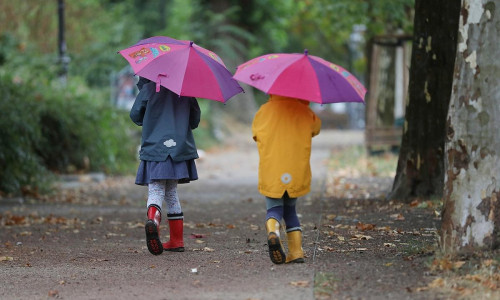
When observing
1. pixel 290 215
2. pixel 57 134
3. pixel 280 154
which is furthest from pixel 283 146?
pixel 57 134

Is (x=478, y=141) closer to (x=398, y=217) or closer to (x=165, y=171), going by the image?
(x=165, y=171)

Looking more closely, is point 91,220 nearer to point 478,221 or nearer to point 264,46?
point 478,221

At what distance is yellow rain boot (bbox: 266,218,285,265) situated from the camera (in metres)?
7.00

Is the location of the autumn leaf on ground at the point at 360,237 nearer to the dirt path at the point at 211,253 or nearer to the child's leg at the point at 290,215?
the dirt path at the point at 211,253

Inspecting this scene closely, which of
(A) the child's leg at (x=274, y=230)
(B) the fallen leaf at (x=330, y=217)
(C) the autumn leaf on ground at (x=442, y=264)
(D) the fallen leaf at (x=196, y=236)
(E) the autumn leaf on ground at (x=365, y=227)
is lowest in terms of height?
(D) the fallen leaf at (x=196, y=236)

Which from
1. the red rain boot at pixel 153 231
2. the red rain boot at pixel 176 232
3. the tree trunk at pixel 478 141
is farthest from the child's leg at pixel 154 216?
the tree trunk at pixel 478 141

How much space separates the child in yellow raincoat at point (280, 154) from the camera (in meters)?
7.08

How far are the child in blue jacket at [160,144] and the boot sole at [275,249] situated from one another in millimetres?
1237

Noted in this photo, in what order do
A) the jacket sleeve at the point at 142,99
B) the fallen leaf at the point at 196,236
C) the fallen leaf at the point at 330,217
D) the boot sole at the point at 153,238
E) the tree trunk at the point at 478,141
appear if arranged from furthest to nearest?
Result: 1. the fallen leaf at the point at 330,217
2. the fallen leaf at the point at 196,236
3. the jacket sleeve at the point at 142,99
4. the boot sole at the point at 153,238
5. the tree trunk at the point at 478,141

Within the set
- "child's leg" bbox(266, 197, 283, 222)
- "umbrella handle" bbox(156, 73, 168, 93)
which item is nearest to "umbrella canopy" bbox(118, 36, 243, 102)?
"umbrella handle" bbox(156, 73, 168, 93)

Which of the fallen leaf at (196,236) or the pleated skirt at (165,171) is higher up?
the pleated skirt at (165,171)

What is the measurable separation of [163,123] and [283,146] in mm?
1345

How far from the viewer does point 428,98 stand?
1170 centimetres

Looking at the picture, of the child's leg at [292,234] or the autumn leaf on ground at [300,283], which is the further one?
the child's leg at [292,234]
